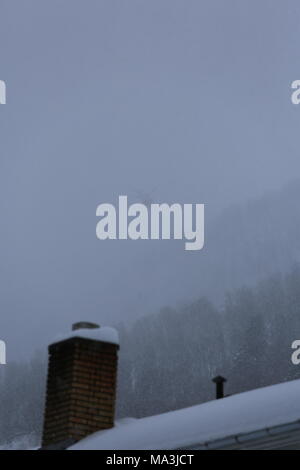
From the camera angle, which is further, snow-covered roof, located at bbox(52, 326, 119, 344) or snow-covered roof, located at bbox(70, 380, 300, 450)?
snow-covered roof, located at bbox(52, 326, 119, 344)

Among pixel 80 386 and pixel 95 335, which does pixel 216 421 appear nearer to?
pixel 80 386

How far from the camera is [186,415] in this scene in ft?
31.9

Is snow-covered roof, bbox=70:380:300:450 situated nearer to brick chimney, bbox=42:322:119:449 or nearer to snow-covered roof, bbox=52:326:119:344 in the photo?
brick chimney, bbox=42:322:119:449

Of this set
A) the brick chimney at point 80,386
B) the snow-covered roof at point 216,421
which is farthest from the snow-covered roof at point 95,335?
the snow-covered roof at point 216,421

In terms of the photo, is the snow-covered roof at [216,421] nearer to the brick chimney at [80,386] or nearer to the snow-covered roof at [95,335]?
the brick chimney at [80,386]

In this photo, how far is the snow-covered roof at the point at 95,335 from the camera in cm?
1245

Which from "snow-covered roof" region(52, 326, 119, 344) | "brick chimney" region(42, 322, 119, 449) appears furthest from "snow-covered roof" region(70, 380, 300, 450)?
"snow-covered roof" region(52, 326, 119, 344)

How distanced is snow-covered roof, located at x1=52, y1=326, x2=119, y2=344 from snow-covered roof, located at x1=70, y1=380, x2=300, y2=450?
2.17 metres

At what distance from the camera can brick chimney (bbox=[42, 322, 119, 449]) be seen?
11883mm

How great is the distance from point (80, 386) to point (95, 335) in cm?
87
